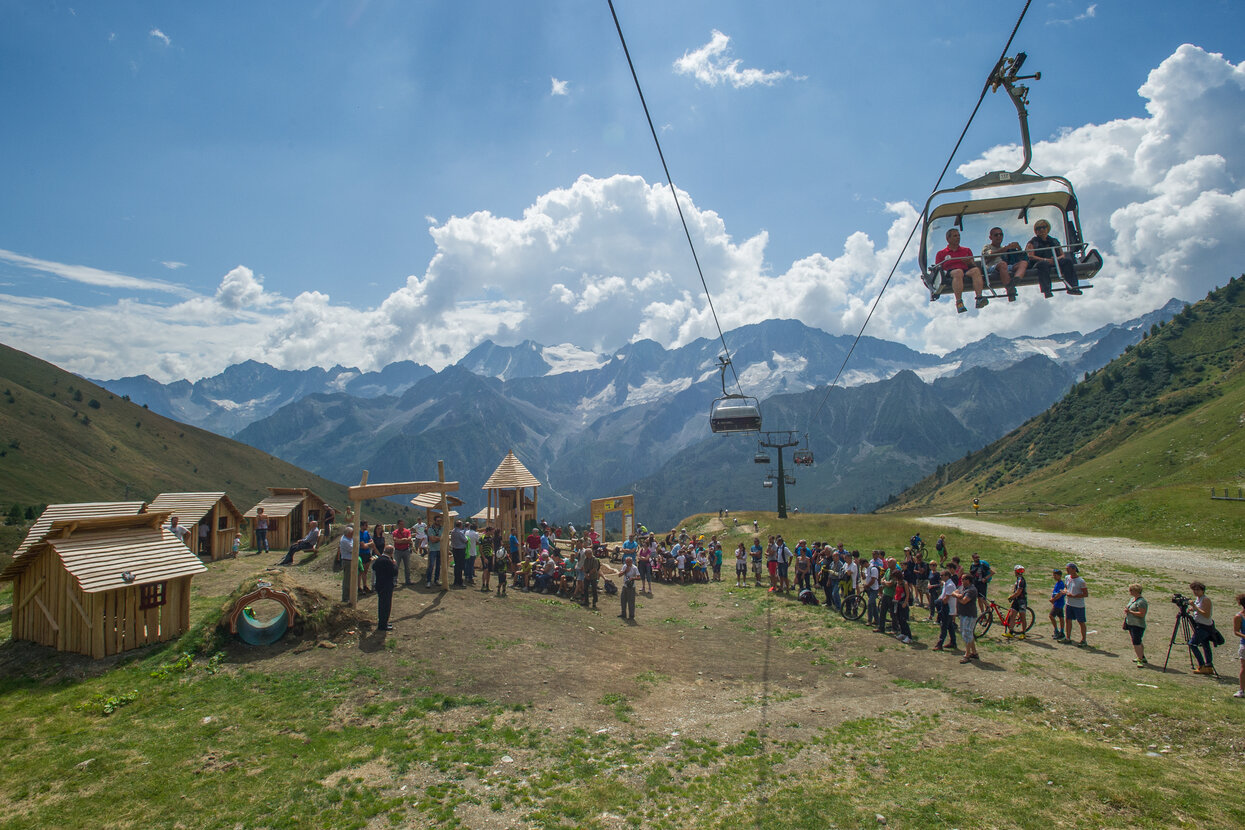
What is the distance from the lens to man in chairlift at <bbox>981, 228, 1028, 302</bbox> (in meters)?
10.8

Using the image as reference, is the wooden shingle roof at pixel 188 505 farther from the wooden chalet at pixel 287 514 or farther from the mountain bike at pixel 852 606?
the mountain bike at pixel 852 606

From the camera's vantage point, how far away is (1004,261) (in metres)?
10.9

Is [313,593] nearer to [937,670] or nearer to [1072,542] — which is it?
[937,670]

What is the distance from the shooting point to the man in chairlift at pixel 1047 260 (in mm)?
10477

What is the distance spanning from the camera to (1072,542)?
33594 millimetres

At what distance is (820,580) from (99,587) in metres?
20.2

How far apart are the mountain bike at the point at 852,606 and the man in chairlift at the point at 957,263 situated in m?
10.9

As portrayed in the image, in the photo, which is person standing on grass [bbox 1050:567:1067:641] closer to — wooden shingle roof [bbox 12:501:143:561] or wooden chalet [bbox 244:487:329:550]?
wooden shingle roof [bbox 12:501:143:561]

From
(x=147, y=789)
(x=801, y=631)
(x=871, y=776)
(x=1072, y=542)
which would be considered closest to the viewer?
(x=147, y=789)

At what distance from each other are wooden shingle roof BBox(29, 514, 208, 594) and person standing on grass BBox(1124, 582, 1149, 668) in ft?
67.4

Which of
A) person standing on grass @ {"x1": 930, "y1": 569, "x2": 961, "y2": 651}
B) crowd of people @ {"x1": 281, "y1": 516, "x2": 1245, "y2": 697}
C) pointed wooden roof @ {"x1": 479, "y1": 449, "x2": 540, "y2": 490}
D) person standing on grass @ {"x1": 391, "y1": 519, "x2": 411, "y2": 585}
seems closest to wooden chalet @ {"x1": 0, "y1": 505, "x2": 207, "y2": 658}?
crowd of people @ {"x1": 281, "y1": 516, "x2": 1245, "y2": 697}

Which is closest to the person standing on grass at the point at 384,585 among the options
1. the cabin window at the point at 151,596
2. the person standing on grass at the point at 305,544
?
the cabin window at the point at 151,596

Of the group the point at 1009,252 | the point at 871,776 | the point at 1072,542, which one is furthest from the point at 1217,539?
the point at 871,776

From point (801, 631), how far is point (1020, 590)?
19.2 ft
